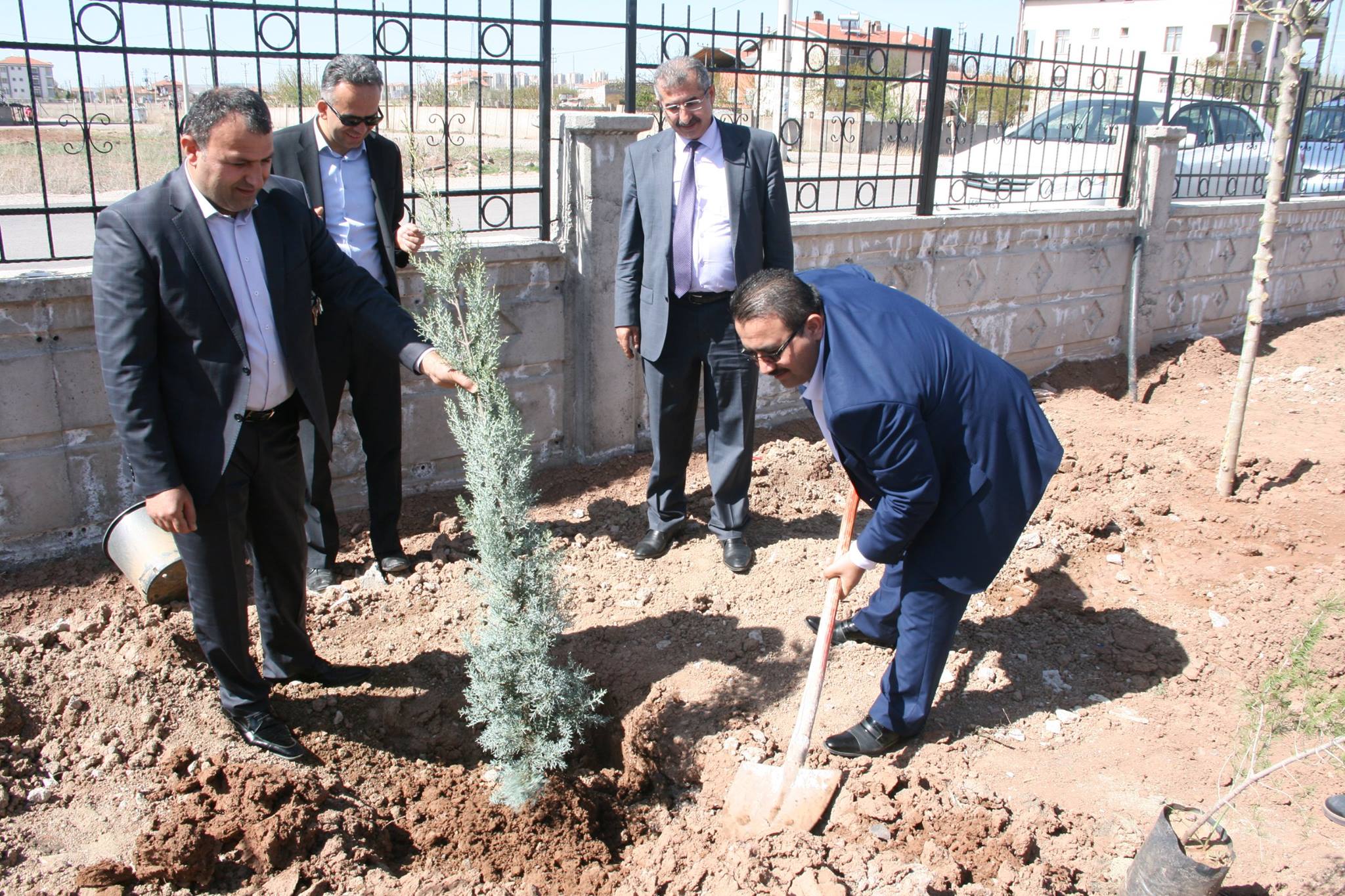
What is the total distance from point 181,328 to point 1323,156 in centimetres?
1217

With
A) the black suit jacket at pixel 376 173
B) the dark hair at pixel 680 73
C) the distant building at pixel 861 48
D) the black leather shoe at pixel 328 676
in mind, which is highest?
the distant building at pixel 861 48

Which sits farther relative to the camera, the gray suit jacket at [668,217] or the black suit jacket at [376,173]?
the gray suit jacket at [668,217]

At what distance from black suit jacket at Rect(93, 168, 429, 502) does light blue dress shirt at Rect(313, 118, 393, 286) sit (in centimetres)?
85

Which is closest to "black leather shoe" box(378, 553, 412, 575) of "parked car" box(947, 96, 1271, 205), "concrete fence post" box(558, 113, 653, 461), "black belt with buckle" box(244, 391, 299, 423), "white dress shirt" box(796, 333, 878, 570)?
"black belt with buckle" box(244, 391, 299, 423)

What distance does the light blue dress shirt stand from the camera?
3957 millimetres

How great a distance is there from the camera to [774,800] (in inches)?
124

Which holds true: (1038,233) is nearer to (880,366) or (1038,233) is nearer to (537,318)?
(537,318)

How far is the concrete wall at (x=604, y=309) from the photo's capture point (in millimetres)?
4094

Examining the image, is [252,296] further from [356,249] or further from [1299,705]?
[1299,705]

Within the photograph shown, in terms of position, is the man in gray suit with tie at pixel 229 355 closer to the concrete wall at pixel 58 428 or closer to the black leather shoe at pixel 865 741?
the concrete wall at pixel 58 428

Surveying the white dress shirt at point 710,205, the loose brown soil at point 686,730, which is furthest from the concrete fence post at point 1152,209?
the white dress shirt at point 710,205

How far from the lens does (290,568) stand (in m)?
3.38

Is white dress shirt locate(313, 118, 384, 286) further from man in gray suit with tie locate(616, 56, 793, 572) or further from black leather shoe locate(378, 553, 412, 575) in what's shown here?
black leather shoe locate(378, 553, 412, 575)

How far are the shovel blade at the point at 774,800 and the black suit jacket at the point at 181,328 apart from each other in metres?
1.79
